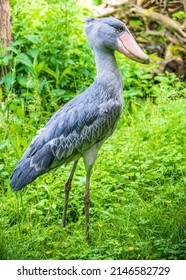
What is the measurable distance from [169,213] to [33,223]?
0.97 meters

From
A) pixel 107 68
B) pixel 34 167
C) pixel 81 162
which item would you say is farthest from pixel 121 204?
pixel 107 68

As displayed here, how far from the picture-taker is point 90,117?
200 inches

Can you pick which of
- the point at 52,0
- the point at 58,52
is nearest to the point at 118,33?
the point at 58,52

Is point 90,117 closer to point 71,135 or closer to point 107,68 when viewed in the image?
point 71,135

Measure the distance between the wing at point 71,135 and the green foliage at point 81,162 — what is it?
1.42 ft

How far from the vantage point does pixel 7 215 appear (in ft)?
18.4

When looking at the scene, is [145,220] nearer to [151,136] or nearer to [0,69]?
[151,136]

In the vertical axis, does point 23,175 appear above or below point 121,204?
above

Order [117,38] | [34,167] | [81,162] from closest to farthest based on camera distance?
[117,38], [34,167], [81,162]

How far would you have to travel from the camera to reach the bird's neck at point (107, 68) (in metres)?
5.12

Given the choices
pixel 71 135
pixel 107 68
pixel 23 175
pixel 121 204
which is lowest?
pixel 121 204

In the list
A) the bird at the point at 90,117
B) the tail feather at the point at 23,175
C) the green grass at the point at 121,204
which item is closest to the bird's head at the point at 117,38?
the bird at the point at 90,117

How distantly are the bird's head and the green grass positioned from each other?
44.2 inches

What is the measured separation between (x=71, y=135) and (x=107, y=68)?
509 millimetres
